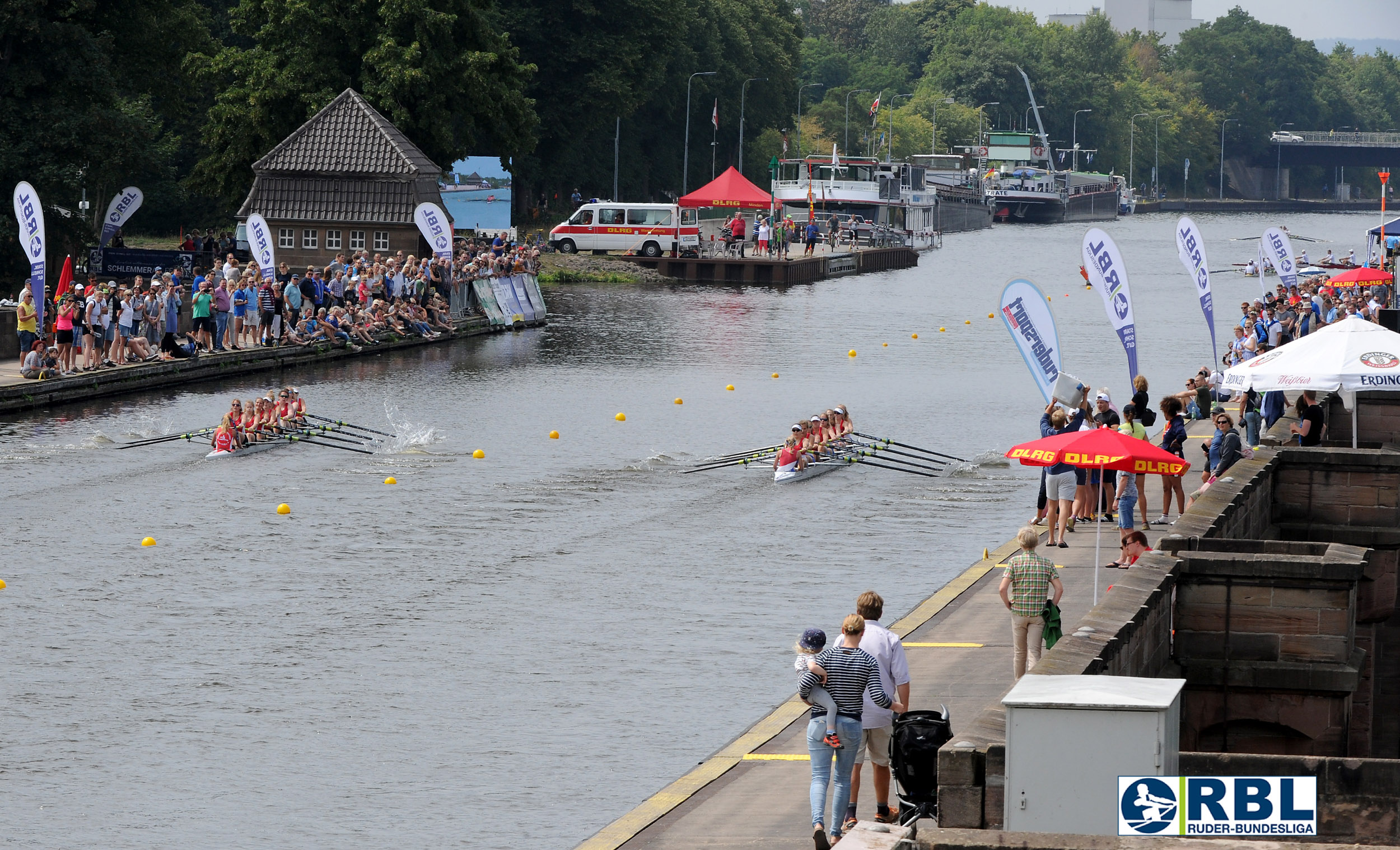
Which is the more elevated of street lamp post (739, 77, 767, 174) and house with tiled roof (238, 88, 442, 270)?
street lamp post (739, 77, 767, 174)

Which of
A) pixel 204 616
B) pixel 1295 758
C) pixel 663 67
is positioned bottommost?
pixel 204 616

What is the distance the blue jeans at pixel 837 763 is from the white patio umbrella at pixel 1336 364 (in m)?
8.58

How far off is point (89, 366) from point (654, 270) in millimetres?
41030

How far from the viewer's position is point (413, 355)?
1870 inches

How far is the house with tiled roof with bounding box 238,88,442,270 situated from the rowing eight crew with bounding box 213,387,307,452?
2499 centimetres

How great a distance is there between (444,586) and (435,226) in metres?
27.7

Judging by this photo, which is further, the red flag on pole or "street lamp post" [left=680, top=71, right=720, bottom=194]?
"street lamp post" [left=680, top=71, right=720, bottom=194]

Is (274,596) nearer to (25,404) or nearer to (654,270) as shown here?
(25,404)

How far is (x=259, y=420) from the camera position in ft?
106

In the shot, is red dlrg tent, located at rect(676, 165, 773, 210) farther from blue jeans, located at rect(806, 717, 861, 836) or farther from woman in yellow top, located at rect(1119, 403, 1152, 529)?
blue jeans, located at rect(806, 717, 861, 836)

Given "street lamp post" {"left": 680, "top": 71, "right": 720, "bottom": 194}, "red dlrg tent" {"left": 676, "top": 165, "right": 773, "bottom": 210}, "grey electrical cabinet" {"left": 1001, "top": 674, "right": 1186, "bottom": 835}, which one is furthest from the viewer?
"street lamp post" {"left": 680, "top": 71, "right": 720, "bottom": 194}

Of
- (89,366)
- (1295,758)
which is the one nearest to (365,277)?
(89,366)

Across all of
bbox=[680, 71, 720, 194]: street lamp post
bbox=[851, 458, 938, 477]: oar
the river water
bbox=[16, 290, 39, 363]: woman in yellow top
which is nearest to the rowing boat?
the river water

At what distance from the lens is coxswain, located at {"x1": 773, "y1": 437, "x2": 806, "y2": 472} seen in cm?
3003
